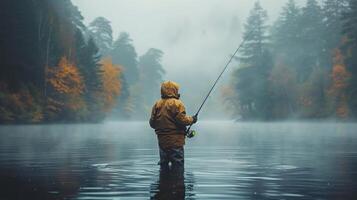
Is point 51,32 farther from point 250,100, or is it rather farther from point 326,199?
point 326,199

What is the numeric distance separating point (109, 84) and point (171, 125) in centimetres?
7643

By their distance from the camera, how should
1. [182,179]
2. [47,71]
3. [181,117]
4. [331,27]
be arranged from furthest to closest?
1. [331,27]
2. [47,71]
3. [181,117]
4. [182,179]

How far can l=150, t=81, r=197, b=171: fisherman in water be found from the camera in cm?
1280

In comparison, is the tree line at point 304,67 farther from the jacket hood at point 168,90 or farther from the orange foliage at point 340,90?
the jacket hood at point 168,90

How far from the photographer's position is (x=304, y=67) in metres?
88.1

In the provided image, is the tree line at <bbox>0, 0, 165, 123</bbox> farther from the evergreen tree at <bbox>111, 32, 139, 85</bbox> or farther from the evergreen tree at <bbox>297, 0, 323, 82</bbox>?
the evergreen tree at <bbox>111, 32, 139, 85</bbox>

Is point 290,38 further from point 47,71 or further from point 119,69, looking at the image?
point 47,71

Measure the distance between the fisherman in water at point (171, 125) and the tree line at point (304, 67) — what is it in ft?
163

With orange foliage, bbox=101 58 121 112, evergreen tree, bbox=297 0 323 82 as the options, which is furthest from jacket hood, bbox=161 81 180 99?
evergreen tree, bbox=297 0 323 82

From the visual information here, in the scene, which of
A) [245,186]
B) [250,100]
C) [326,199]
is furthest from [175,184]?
[250,100]

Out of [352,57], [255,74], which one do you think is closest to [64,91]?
[352,57]

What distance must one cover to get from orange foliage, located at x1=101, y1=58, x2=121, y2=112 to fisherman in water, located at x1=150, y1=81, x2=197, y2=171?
2898 inches

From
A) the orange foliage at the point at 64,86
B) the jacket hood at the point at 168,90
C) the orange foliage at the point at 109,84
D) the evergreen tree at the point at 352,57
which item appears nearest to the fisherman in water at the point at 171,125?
the jacket hood at the point at 168,90

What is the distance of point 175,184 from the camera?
998 cm
